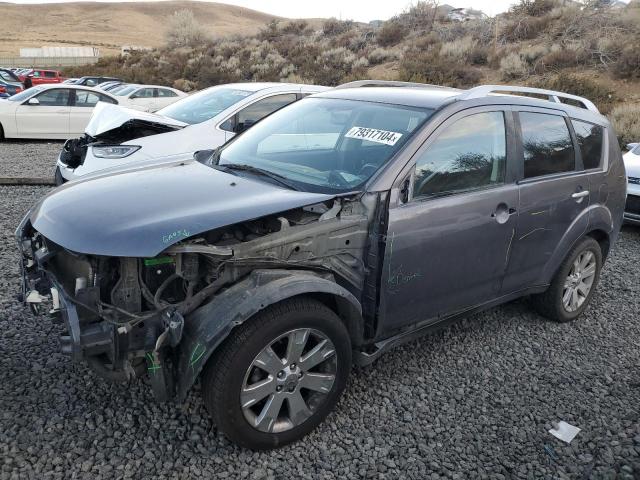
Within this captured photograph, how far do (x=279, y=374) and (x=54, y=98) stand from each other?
1227 cm

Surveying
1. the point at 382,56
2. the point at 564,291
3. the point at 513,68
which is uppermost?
the point at 513,68

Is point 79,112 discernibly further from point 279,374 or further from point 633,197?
point 279,374

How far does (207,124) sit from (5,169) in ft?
15.8

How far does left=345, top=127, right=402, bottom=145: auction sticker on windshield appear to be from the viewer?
3289 millimetres

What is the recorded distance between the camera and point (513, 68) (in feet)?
66.9

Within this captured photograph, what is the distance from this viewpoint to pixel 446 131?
130 inches

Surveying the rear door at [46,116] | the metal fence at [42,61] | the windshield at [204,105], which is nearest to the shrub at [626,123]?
the windshield at [204,105]

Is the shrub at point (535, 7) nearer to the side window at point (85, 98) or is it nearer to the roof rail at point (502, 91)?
the side window at point (85, 98)

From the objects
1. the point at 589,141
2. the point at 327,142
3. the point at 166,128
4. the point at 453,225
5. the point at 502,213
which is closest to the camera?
the point at 453,225

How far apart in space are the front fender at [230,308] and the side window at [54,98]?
471 inches

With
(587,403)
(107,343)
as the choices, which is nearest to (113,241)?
(107,343)

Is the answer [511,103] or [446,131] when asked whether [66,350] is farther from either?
[511,103]

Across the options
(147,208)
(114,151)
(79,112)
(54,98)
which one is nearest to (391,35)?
(79,112)

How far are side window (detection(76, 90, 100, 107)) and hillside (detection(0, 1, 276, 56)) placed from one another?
53233 mm
